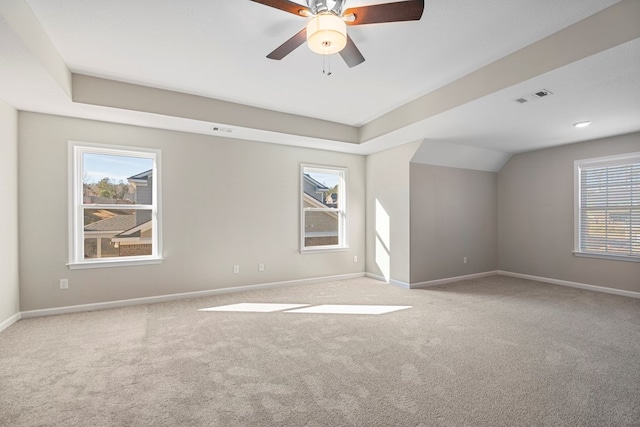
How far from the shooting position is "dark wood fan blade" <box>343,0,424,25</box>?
1821 millimetres

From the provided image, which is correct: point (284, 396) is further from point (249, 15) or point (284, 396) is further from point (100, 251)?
point (100, 251)

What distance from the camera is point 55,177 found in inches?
145

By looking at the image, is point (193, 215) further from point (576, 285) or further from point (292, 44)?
point (576, 285)

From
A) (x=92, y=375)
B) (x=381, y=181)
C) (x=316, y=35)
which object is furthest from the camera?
(x=381, y=181)

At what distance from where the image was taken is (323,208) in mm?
5645

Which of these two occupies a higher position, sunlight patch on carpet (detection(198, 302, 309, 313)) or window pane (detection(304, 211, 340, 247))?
window pane (detection(304, 211, 340, 247))

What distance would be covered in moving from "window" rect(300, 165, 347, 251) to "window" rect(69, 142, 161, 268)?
231cm

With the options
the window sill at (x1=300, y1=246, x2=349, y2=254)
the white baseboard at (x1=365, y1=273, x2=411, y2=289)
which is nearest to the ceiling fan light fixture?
the window sill at (x1=300, y1=246, x2=349, y2=254)

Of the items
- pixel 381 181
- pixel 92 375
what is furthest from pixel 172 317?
pixel 381 181

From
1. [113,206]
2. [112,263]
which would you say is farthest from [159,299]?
[113,206]

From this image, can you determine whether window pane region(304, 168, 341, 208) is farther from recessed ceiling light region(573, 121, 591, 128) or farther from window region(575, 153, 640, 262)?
window region(575, 153, 640, 262)

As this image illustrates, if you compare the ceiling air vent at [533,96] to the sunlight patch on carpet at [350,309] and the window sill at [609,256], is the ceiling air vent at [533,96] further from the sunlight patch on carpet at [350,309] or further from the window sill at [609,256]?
the window sill at [609,256]

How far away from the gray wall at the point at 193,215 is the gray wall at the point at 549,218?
2884 mm

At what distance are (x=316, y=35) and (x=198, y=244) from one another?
346 centimetres
